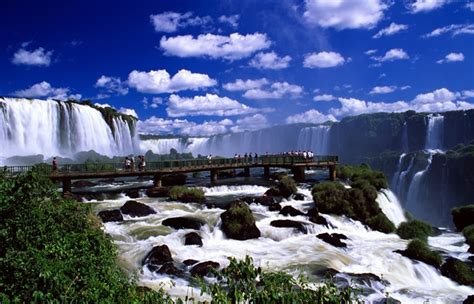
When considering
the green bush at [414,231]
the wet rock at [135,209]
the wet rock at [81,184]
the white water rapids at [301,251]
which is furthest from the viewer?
the wet rock at [81,184]

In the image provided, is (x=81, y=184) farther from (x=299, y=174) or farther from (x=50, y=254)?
(x=50, y=254)

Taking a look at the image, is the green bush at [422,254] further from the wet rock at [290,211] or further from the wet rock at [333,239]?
the wet rock at [290,211]

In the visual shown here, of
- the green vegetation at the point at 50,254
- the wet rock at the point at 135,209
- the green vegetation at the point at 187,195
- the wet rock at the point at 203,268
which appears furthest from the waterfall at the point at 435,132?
the green vegetation at the point at 50,254

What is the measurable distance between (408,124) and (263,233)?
83.4 metres

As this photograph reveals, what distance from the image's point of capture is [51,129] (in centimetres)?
5575

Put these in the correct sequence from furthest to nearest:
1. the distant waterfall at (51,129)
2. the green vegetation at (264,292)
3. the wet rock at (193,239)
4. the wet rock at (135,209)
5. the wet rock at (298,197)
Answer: the distant waterfall at (51,129), the wet rock at (298,197), the wet rock at (135,209), the wet rock at (193,239), the green vegetation at (264,292)

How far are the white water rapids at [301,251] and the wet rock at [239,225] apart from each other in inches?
14.7

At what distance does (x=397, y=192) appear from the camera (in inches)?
2413

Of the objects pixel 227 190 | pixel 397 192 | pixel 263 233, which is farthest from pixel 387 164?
pixel 263 233

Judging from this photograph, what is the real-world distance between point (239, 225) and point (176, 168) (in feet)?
55.3

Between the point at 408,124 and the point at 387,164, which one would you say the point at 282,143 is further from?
the point at 387,164

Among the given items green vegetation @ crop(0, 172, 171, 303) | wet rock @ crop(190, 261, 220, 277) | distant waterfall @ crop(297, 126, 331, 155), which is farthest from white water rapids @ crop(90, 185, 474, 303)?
distant waterfall @ crop(297, 126, 331, 155)

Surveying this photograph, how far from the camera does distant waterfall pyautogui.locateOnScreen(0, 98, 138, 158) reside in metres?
50.9

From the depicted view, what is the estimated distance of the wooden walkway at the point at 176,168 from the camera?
108 ft
